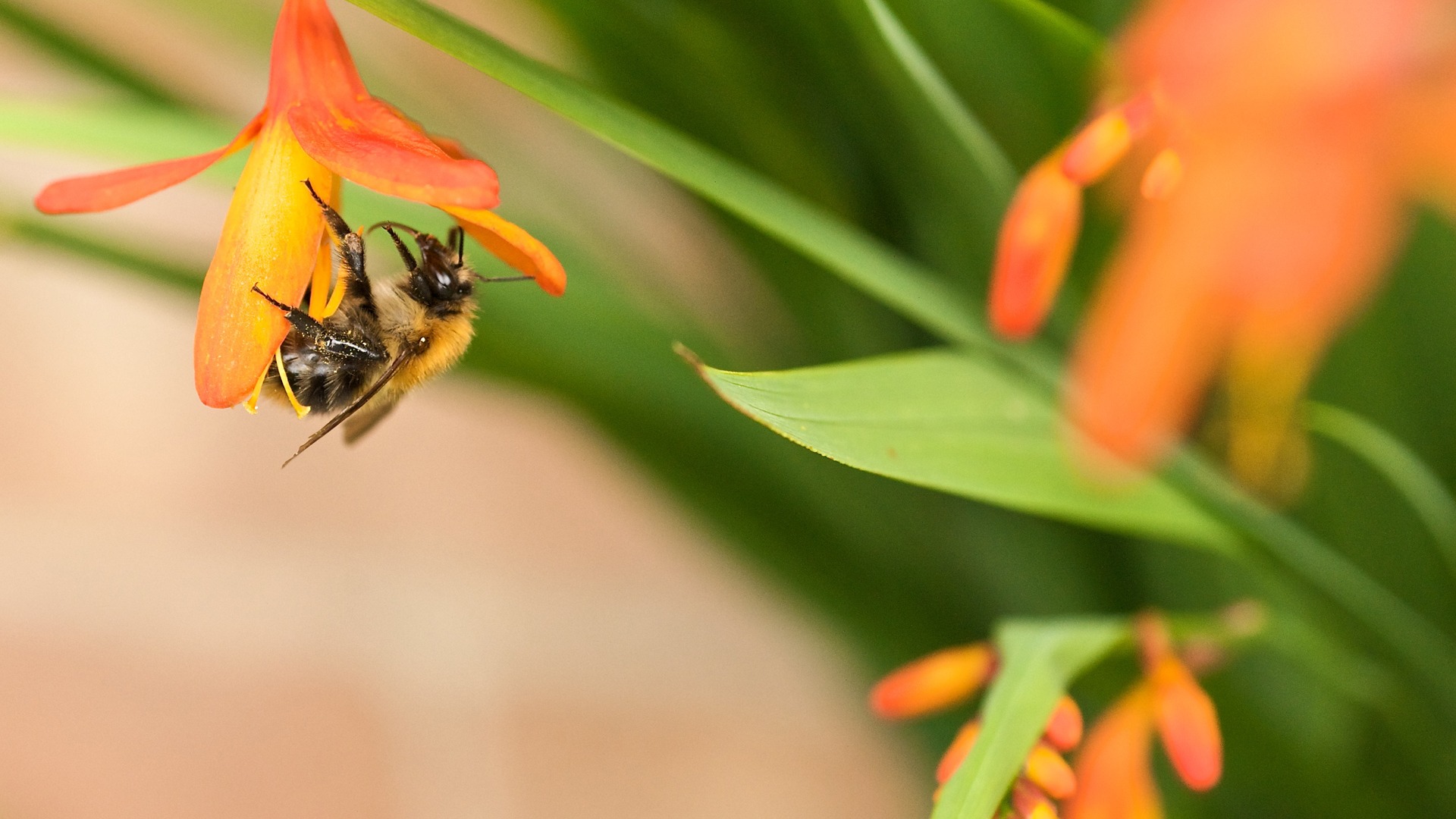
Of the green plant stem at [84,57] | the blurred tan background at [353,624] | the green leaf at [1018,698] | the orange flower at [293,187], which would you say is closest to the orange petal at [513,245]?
the orange flower at [293,187]

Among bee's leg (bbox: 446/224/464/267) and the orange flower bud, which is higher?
the orange flower bud

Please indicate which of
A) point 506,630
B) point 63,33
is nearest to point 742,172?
point 63,33

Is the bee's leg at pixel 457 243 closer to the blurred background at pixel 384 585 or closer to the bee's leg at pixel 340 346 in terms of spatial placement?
the bee's leg at pixel 340 346

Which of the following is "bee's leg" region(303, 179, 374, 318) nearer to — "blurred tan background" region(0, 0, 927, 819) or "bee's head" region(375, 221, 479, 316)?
"bee's head" region(375, 221, 479, 316)

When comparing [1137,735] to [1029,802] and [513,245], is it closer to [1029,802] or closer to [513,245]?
[1029,802]

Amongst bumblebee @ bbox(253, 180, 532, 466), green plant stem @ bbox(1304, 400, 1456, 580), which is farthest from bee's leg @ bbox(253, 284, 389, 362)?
green plant stem @ bbox(1304, 400, 1456, 580)

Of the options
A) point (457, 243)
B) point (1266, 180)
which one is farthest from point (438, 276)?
point (1266, 180)
